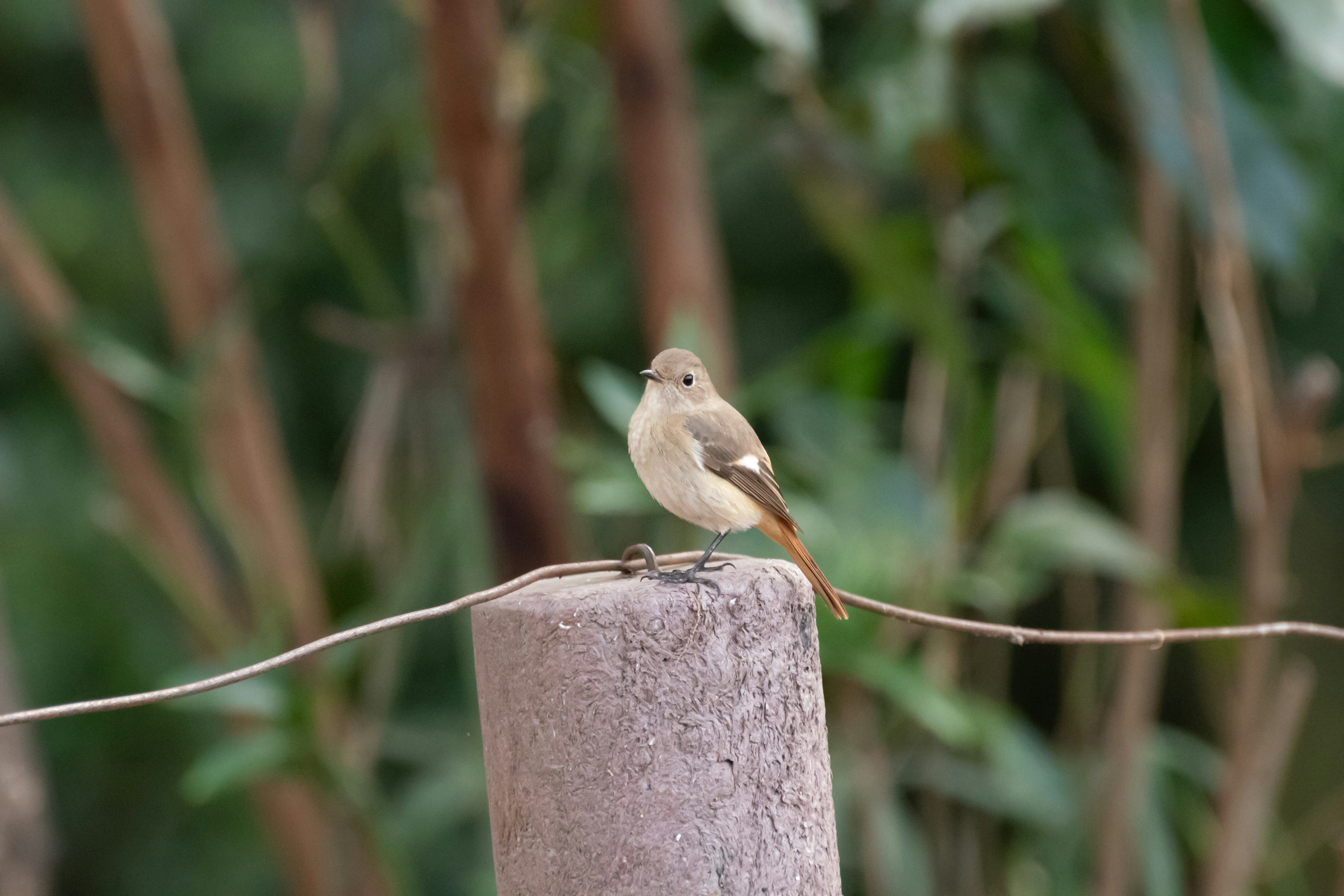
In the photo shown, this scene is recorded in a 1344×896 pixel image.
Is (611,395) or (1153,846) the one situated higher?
(611,395)

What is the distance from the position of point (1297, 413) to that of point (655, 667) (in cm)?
171

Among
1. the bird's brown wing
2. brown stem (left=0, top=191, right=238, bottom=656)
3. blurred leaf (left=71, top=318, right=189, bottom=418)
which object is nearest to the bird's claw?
the bird's brown wing

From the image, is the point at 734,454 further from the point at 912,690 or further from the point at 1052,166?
the point at 1052,166

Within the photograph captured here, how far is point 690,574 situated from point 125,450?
8.31 ft

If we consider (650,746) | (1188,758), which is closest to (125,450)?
(650,746)

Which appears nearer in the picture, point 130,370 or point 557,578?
point 557,578

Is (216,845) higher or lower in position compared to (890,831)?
lower

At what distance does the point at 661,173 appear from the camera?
3006 mm

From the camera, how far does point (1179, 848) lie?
14.1 feet

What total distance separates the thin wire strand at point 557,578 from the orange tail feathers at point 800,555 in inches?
2.0

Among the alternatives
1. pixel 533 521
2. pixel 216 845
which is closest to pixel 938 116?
pixel 533 521

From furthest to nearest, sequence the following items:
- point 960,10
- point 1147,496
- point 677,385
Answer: point 1147,496
point 960,10
point 677,385

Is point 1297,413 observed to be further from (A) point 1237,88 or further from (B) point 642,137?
(B) point 642,137

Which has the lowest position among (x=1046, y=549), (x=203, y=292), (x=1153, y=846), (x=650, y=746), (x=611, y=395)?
(x=1153, y=846)
